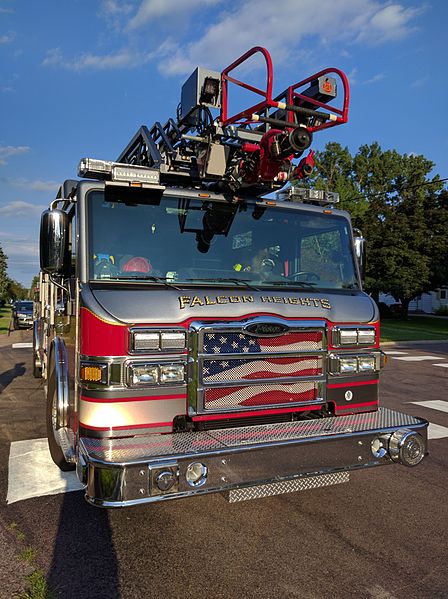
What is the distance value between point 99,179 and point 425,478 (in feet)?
12.7

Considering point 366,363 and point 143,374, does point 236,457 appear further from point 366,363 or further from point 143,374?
point 366,363

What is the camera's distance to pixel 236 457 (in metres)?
2.98

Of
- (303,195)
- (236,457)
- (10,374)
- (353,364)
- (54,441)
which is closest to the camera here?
(236,457)

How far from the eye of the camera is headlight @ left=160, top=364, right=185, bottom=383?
3.24 meters

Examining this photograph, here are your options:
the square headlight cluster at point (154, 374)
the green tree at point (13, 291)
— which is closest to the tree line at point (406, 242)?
the square headlight cluster at point (154, 374)

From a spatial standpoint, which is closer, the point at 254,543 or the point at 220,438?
the point at 220,438

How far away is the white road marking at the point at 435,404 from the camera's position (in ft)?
25.1

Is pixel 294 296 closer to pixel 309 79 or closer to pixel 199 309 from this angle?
pixel 199 309

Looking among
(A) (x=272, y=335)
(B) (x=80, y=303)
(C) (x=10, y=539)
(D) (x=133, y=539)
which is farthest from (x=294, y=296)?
(C) (x=10, y=539)

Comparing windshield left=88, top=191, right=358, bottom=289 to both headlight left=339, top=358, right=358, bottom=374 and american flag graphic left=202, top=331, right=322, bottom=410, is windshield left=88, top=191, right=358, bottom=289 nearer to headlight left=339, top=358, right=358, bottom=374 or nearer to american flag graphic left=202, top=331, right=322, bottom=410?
american flag graphic left=202, top=331, right=322, bottom=410

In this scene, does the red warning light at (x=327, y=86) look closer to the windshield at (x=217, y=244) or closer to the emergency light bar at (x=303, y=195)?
the emergency light bar at (x=303, y=195)

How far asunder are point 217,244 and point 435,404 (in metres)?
5.67

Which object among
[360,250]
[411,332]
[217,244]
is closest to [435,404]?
[360,250]

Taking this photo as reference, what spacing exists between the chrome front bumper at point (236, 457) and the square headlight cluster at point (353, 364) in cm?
40
